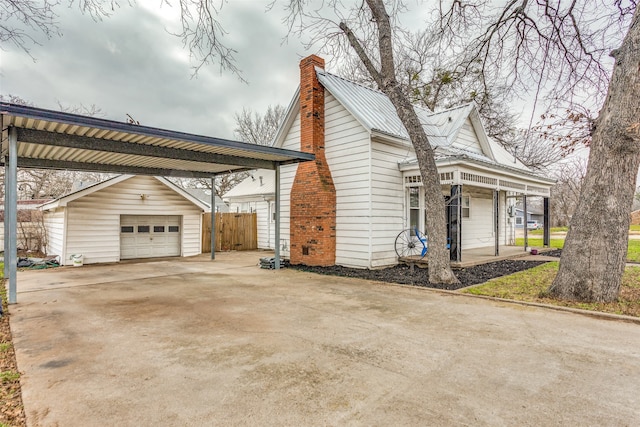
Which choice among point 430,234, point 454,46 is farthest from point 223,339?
point 454,46

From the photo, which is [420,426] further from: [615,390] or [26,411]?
[26,411]

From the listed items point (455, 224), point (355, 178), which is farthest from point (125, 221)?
point (455, 224)

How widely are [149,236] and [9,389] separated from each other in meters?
11.5

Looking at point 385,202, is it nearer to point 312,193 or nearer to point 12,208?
point 312,193

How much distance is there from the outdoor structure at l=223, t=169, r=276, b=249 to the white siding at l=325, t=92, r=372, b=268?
5708 millimetres

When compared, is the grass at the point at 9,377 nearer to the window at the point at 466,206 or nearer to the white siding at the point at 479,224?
the white siding at the point at 479,224

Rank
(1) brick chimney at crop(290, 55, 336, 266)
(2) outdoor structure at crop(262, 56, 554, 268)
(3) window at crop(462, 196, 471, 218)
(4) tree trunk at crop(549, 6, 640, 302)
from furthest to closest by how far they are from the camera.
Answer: (3) window at crop(462, 196, 471, 218) < (1) brick chimney at crop(290, 55, 336, 266) < (2) outdoor structure at crop(262, 56, 554, 268) < (4) tree trunk at crop(549, 6, 640, 302)

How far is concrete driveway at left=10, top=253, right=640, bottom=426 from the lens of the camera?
8.60 ft

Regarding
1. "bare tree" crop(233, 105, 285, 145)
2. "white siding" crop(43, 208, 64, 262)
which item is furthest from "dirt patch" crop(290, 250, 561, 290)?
"bare tree" crop(233, 105, 285, 145)

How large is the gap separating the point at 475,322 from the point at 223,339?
346 centimetres

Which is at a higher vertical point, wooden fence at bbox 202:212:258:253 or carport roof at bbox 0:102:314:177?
carport roof at bbox 0:102:314:177

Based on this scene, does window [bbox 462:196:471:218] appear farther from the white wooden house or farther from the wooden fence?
the white wooden house

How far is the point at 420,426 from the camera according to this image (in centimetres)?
242

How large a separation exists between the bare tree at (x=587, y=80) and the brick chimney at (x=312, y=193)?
406cm
